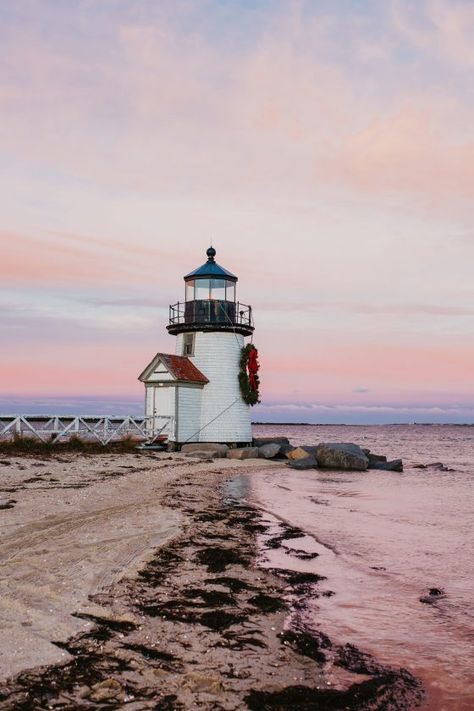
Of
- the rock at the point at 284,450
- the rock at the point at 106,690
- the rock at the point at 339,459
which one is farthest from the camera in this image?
the rock at the point at 284,450

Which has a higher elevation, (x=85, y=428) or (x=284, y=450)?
(x=85, y=428)

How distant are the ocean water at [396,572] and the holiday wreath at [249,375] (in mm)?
10429

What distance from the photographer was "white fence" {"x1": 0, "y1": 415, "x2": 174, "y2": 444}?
1019 inches

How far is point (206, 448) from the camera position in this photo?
1208 inches

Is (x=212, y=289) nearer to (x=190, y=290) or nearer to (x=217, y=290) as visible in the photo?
(x=217, y=290)

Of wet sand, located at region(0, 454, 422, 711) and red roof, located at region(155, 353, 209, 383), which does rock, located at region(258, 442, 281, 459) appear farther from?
wet sand, located at region(0, 454, 422, 711)

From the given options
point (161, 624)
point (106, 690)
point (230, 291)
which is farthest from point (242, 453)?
point (106, 690)

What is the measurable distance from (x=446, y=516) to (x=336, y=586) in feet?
31.6

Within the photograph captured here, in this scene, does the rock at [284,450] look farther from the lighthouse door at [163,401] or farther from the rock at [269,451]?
the lighthouse door at [163,401]

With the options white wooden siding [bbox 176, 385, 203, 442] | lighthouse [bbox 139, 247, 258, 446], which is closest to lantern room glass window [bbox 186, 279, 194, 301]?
lighthouse [bbox 139, 247, 258, 446]

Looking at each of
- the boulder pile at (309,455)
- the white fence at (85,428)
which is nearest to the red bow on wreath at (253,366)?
the boulder pile at (309,455)

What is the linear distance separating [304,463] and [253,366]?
18.9 ft

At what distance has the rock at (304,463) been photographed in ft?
104

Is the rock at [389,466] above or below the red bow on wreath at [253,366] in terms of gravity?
below
